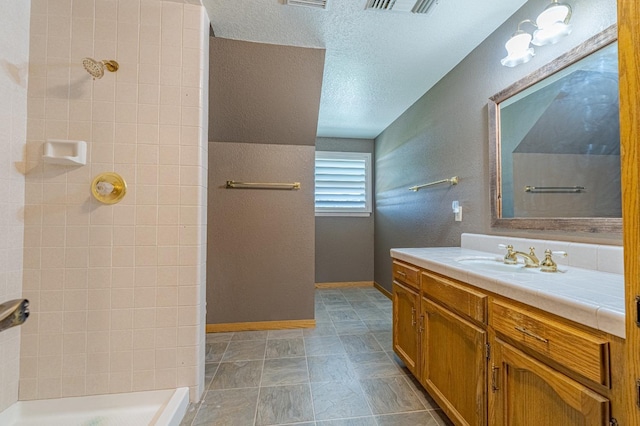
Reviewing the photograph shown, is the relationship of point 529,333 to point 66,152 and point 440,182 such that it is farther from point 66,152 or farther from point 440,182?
point 66,152

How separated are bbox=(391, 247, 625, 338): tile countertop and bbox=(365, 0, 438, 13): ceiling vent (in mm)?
1467

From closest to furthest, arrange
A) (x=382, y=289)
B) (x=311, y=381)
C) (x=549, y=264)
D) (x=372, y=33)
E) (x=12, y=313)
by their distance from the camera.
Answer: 1. (x=12, y=313)
2. (x=549, y=264)
3. (x=311, y=381)
4. (x=372, y=33)
5. (x=382, y=289)

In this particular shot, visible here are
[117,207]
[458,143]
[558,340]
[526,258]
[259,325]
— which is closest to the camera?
[558,340]

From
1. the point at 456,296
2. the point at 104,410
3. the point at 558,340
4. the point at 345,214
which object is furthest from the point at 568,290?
the point at 345,214

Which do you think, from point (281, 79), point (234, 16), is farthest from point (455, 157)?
point (234, 16)

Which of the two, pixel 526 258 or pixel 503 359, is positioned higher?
pixel 526 258

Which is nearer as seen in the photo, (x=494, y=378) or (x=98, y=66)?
(x=494, y=378)

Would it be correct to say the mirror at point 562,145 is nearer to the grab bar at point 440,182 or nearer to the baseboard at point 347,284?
the grab bar at point 440,182

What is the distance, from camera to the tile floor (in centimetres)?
141

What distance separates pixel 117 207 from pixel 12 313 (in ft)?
2.24

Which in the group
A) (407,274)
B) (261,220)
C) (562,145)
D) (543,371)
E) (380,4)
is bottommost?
(543,371)

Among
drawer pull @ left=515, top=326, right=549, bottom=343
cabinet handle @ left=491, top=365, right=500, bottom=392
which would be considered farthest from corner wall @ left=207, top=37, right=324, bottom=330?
drawer pull @ left=515, top=326, right=549, bottom=343

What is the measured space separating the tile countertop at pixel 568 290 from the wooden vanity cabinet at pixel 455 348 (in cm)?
9

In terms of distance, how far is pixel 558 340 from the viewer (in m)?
0.78
